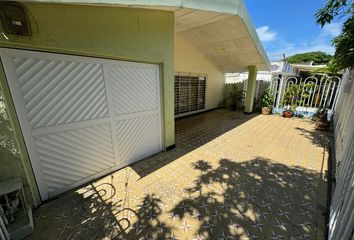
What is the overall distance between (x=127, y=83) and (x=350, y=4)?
14.7ft

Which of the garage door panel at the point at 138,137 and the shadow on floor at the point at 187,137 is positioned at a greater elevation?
the garage door panel at the point at 138,137

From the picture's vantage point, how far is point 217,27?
16.9ft

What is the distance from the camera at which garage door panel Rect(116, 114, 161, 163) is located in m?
3.46

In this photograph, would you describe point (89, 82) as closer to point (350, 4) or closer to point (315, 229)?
point (315, 229)

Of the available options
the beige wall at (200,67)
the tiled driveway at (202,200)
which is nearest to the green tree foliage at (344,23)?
the tiled driveway at (202,200)

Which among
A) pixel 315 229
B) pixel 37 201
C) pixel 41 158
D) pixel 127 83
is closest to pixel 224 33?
pixel 127 83

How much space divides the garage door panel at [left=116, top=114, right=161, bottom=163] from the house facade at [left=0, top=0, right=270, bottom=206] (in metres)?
0.02

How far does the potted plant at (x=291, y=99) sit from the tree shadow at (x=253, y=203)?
6.02m

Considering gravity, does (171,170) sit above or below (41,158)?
below

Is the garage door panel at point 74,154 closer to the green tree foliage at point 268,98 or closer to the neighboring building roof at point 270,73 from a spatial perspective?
the green tree foliage at point 268,98

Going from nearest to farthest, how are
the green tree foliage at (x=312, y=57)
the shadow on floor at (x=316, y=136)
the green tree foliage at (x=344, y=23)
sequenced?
the green tree foliage at (x=344, y=23) < the shadow on floor at (x=316, y=136) < the green tree foliage at (x=312, y=57)

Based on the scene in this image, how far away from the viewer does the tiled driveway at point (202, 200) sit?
211cm

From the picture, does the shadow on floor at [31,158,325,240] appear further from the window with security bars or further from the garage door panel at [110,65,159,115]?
the window with security bars

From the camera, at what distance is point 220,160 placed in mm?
3965
